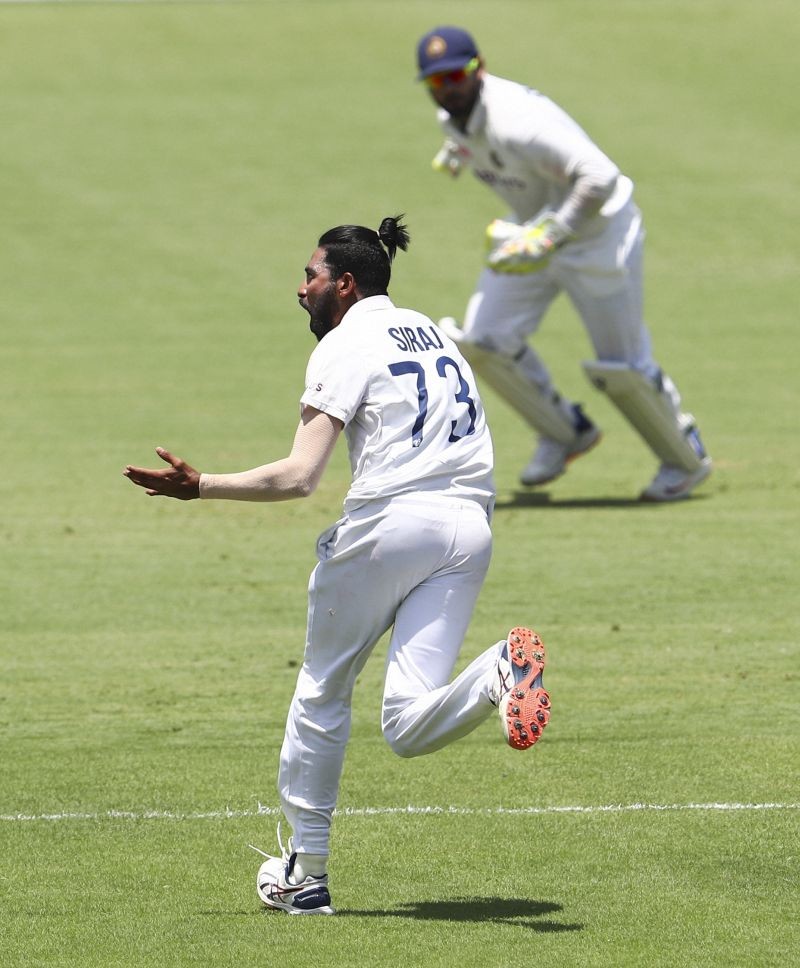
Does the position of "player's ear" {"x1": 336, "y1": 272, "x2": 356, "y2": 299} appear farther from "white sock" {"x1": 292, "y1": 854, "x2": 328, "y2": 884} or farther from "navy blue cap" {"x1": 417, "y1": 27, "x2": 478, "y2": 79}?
"navy blue cap" {"x1": 417, "y1": 27, "x2": 478, "y2": 79}

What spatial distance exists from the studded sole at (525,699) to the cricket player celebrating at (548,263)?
7.55m

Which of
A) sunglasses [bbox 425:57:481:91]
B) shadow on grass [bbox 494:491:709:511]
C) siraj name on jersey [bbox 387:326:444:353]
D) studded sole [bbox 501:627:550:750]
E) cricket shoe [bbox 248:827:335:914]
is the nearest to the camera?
studded sole [bbox 501:627:550:750]

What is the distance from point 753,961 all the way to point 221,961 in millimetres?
1542

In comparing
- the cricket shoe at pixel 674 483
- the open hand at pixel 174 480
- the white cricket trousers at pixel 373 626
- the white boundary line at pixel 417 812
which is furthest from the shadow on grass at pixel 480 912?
the cricket shoe at pixel 674 483

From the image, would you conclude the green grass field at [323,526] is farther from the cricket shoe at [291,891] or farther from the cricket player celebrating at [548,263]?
the cricket player celebrating at [548,263]

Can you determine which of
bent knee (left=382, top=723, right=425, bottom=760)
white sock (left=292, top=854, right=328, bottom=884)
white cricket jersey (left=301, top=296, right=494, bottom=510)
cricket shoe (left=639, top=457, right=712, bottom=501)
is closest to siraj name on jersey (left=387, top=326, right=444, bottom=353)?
white cricket jersey (left=301, top=296, right=494, bottom=510)

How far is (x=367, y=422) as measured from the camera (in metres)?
6.22

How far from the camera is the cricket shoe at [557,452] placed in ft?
47.5

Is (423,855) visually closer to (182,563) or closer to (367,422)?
(367,422)

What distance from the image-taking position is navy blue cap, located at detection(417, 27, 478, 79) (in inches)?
504

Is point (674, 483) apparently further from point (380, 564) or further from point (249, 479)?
point (249, 479)

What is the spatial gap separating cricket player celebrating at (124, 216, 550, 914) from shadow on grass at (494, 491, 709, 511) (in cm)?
757

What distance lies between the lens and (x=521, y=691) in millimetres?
5781

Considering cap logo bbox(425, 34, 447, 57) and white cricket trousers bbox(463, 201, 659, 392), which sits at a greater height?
cap logo bbox(425, 34, 447, 57)
